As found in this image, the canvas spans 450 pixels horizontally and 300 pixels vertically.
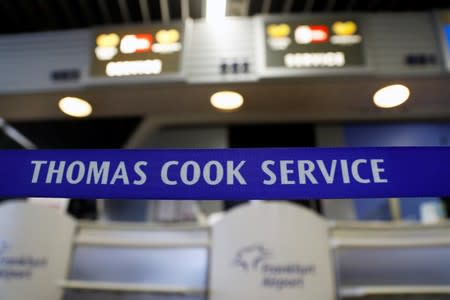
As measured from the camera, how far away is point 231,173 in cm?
164

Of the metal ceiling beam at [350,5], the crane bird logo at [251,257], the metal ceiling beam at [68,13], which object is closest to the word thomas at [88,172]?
the crane bird logo at [251,257]

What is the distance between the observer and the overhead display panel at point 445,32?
278 centimetres

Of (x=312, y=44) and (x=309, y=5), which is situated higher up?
(x=309, y=5)

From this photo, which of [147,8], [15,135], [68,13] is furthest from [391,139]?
[15,135]

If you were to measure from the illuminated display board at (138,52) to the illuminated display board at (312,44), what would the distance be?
671 millimetres

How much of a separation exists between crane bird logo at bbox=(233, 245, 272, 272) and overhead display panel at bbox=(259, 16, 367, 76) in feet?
4.43

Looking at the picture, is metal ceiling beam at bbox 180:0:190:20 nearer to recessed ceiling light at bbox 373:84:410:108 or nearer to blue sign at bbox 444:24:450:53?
recessed ceiling light at bbox 373:84:410:108

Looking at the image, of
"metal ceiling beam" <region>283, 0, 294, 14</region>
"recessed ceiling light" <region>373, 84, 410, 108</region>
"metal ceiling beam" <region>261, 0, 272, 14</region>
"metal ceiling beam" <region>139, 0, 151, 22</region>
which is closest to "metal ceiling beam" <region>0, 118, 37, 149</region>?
"metal ceiling beam" <region>139, 0, 151, 22</region>

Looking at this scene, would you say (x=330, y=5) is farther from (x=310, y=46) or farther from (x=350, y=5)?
(x=310, y=46)

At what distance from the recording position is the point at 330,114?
4.52 m

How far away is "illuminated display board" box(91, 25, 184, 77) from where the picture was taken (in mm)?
2850

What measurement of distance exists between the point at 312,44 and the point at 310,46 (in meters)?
0.02

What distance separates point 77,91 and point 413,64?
246 centimetres

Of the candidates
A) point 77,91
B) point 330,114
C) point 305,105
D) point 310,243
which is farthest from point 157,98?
point 330,114
